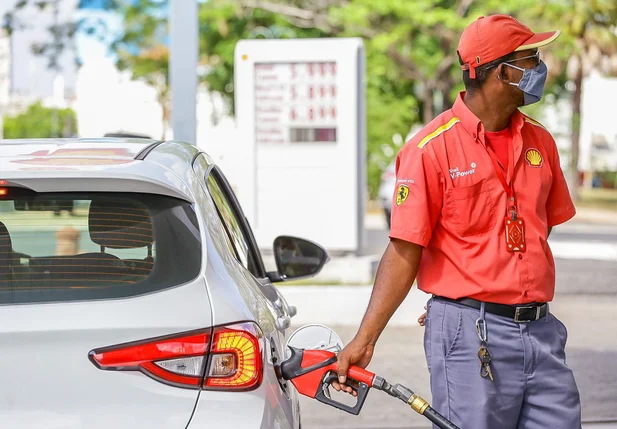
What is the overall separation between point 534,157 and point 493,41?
38cm

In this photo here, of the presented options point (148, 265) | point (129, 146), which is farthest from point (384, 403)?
point (148, 265)

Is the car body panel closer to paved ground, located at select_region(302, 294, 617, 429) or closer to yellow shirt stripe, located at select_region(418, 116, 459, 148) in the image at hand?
yellow shirt stripe, located at select_region(418, 116, 459, 148)

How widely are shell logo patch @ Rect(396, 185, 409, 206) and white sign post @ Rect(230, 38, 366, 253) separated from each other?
8.79m

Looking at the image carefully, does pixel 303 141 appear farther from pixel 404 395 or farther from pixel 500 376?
pixel 404 395

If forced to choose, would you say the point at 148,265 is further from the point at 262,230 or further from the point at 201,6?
the point at 201,6

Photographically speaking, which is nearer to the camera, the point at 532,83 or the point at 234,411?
the point at 234,411

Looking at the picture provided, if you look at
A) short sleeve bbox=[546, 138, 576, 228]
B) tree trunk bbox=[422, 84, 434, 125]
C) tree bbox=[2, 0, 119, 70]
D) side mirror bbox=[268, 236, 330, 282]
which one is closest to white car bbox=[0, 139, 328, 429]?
short sleeve bbox=[546, 138, 576, 228]

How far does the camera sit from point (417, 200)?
10.6 feet

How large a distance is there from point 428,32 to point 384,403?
865 inches

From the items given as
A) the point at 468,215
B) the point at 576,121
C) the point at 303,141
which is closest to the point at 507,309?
the point at 468,215

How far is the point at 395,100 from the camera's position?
3198 cm

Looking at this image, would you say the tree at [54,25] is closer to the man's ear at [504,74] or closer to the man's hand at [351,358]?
the man's ear at [504,74]

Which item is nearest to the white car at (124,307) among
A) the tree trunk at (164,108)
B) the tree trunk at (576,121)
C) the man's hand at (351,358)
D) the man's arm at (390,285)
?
the man's hand at (351,358)

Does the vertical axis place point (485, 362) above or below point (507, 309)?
below
